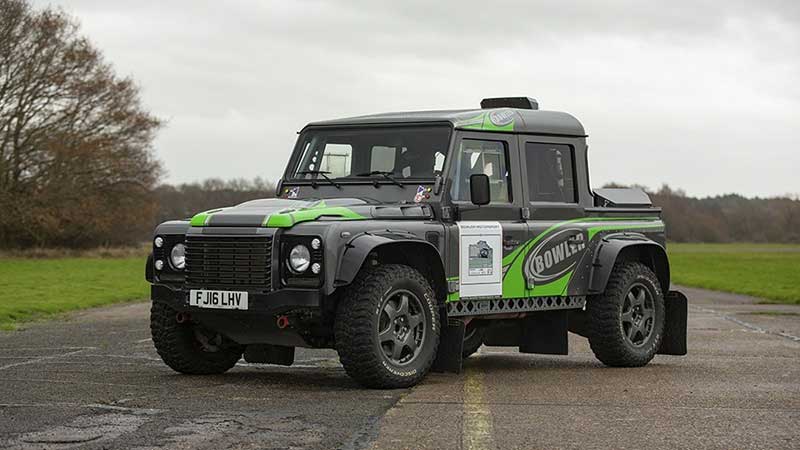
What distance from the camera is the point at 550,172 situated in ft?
42.5

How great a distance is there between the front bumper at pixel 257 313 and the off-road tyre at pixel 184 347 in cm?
23

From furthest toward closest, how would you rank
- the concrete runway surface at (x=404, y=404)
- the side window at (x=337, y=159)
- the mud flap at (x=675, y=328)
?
the mud flap at (x=675, y=328), the side window at (x=337, y=159), the concrete runway surface at (x=404, y=404)

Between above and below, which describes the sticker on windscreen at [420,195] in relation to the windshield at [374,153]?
below

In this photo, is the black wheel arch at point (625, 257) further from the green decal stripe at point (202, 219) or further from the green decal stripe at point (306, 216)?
the green decal stripe at point (202, 219)

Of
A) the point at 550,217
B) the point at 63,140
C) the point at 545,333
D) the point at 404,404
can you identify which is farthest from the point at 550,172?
the point at 63,140

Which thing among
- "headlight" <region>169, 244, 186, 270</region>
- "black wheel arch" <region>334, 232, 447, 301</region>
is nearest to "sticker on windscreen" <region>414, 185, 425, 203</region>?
"black wheel arch" <region>334, 232, 447, 301</region>

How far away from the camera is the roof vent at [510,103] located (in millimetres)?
13359

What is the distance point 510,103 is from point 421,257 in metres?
2.73

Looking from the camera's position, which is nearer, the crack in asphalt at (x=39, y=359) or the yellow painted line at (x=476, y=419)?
the yellow painted line at (x=476, y=419)

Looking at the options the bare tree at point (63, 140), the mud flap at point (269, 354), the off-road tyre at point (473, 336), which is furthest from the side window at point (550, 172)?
the bare tree at point (63, 140)

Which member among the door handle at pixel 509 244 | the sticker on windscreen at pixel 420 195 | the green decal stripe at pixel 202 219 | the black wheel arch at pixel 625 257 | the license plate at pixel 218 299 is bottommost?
the license plate at pixel 218 299

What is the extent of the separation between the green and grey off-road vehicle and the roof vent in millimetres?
13

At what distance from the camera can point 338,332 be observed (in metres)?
10.4

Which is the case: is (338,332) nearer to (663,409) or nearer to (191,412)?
(191,412)
